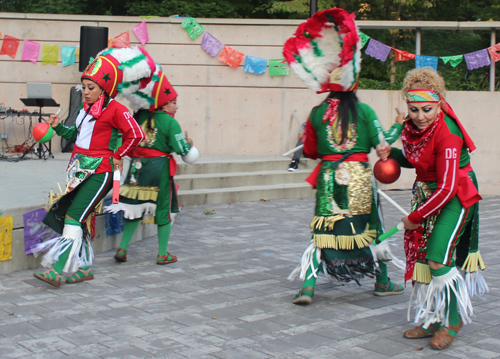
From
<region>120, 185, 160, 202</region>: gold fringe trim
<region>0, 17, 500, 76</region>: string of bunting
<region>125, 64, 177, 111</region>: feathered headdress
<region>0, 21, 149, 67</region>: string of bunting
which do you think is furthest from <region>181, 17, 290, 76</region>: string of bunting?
<region>120, 185, 160, 202</region>: gold fringe trim

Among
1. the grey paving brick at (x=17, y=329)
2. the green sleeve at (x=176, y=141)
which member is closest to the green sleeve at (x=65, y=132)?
the green sleeve at (x=176, y=141)

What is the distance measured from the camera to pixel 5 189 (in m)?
7.10

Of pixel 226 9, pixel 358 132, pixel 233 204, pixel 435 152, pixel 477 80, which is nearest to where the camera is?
pixel 435 152

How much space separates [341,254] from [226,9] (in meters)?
16.1

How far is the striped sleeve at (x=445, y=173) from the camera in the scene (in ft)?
12.5

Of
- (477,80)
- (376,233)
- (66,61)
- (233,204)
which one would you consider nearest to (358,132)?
(376,233)

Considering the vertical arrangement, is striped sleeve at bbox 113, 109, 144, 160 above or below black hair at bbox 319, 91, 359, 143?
below

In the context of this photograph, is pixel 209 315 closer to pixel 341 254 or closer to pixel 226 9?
pixel 341 254

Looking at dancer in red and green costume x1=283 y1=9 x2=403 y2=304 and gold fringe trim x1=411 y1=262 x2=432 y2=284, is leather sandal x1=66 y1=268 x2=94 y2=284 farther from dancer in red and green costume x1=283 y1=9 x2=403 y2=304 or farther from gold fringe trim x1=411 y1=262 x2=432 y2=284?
gold fringe trim x1=411 y1=262 x2=432 y2=284

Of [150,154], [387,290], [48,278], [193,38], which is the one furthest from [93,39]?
[387,290]

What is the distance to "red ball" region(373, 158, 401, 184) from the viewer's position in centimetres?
416

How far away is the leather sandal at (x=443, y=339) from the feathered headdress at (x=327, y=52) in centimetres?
206

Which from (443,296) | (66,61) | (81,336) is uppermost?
(66,61)

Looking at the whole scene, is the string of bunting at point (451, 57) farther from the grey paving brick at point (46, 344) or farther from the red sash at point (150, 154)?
the grey paving brick at point (46, 344)
